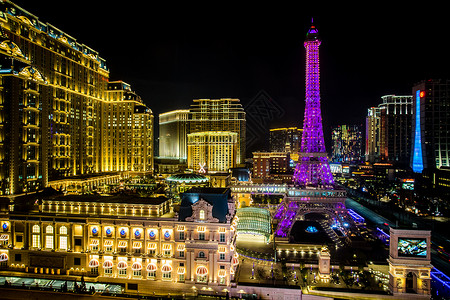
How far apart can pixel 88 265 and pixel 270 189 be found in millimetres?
46238

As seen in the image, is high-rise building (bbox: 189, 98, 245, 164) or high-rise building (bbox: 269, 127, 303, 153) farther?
high-rise building (bbox: 269, 127, 303, 153)

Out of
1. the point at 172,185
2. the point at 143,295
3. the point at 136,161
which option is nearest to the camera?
the point at 143,295

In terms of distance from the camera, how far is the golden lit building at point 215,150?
114 meters

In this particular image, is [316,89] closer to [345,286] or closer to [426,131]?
[345,286]

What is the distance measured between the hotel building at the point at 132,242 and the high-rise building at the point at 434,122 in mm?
88105

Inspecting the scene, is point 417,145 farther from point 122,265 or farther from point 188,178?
point 122,265

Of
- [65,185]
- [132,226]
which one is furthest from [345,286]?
[65,185]

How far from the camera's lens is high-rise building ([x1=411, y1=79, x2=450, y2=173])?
9225 cm

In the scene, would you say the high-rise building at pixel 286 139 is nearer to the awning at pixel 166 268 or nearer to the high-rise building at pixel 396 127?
the high-rise building at pixel 396 127

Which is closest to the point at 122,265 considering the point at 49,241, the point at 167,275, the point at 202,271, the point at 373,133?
the point at 167,275

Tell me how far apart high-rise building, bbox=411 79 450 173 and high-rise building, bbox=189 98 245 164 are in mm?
68834

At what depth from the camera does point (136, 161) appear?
99250mm

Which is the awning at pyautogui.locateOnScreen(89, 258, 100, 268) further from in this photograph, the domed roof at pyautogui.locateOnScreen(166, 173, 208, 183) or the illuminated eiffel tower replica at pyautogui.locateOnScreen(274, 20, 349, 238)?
the illuminated eiffel tower replica at pyautogui.locateOnScreen(274, 20, 349, 238)

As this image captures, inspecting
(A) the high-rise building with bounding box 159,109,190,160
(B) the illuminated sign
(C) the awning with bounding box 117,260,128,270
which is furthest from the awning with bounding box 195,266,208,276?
(A) the high-rise building with bounding box 159,109,190,160
